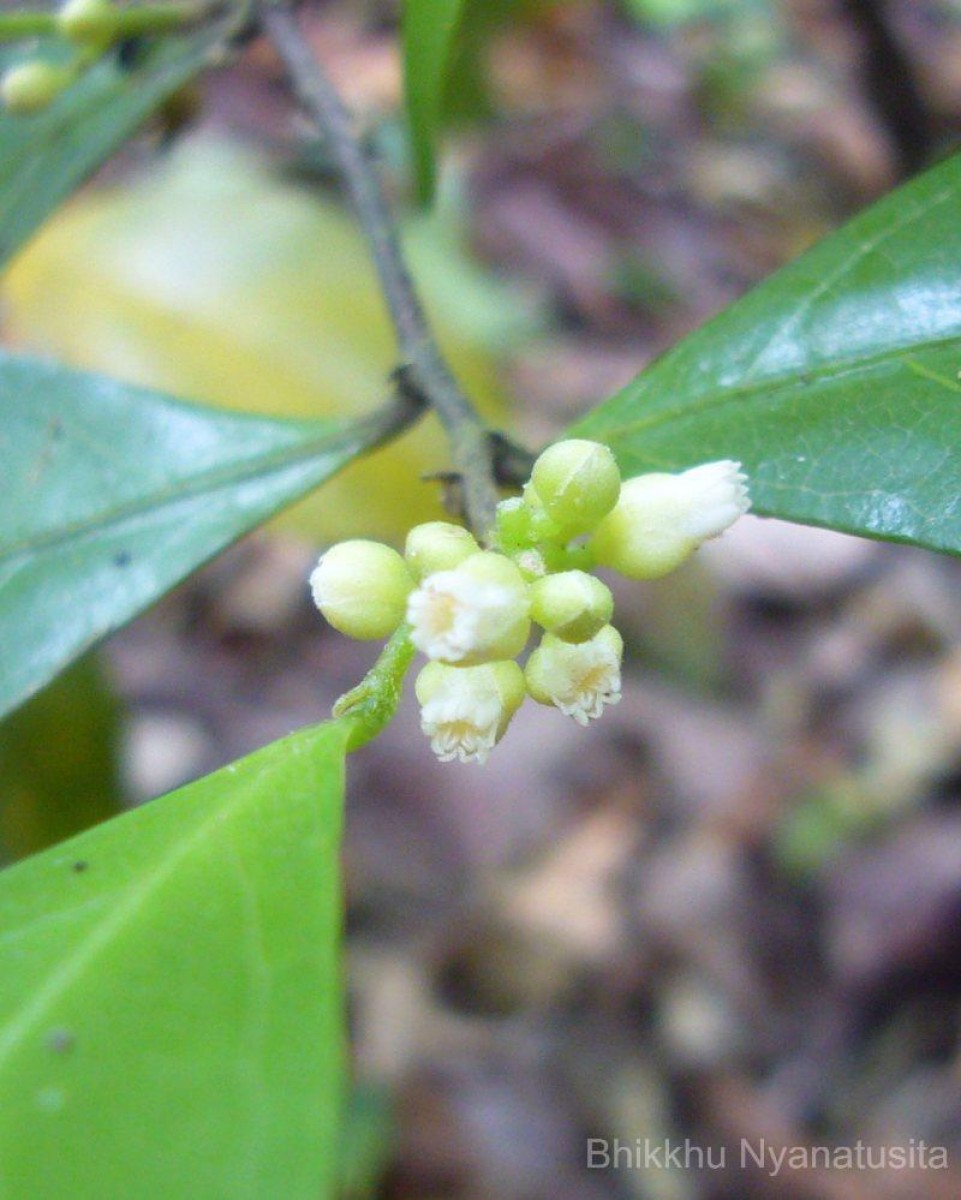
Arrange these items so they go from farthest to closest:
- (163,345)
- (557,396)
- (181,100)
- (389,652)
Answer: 1. (557,396)
2. (163,345)
3. (181,100)
4. (389,652)

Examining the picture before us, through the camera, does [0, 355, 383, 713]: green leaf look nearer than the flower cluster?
No

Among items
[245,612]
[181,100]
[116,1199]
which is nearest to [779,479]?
[116,1199]

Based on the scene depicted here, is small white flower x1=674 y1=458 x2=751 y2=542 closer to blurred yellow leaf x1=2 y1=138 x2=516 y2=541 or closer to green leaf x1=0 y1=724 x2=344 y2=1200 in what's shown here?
green leaf x1=0 y1=724 x2=344 y2=1200

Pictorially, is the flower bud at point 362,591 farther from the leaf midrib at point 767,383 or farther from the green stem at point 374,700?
the leaf midrib at point 767,383

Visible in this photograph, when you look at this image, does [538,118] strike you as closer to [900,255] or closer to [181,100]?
[181,100]

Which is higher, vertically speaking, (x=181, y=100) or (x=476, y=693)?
(x=181, y=100)

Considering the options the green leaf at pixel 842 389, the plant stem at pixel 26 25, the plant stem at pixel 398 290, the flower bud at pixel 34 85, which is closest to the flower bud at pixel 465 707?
the plant stem at pixel 398 290

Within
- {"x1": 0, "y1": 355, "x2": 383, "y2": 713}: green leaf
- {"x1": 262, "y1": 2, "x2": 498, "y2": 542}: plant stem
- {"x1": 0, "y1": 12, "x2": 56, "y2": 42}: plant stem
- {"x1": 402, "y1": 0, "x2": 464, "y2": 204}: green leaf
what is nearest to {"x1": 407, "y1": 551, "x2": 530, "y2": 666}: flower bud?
{"x1": 262, "y1": 2, "x2": 498, "y2": 542}: plant stem
